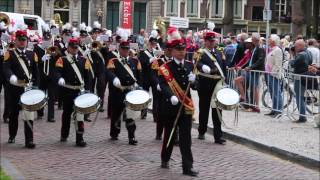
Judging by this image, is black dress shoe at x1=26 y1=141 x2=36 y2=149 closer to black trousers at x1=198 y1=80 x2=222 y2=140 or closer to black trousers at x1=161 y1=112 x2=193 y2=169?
black trousers at x1=161 y1=112 x2=193 y2=169

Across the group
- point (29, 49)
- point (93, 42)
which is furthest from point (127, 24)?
point (29, 49)

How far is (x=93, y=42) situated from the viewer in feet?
55.1

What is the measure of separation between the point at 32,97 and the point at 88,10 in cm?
5159

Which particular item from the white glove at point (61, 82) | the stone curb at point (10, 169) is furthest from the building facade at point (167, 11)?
the stone curb at point (10, 169)

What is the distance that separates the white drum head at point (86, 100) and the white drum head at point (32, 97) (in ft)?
2.04

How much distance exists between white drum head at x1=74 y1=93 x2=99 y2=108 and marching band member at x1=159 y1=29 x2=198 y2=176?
203cm

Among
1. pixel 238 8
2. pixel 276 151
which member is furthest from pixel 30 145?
pixel 238 8

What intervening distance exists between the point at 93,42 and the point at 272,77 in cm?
462

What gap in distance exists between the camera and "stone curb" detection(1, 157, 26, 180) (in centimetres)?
894

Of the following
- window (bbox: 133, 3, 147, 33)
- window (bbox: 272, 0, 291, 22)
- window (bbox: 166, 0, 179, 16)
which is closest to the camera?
window (bbox: 133, 3, 147, 33)

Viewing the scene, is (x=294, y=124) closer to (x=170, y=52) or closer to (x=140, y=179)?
(x=170, y=52)

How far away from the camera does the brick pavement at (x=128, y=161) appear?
10.0 m

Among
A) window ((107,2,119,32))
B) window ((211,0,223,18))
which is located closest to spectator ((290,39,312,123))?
window ((107,2,119,32))

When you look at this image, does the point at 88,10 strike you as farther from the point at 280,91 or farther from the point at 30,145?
the point at 30,145
